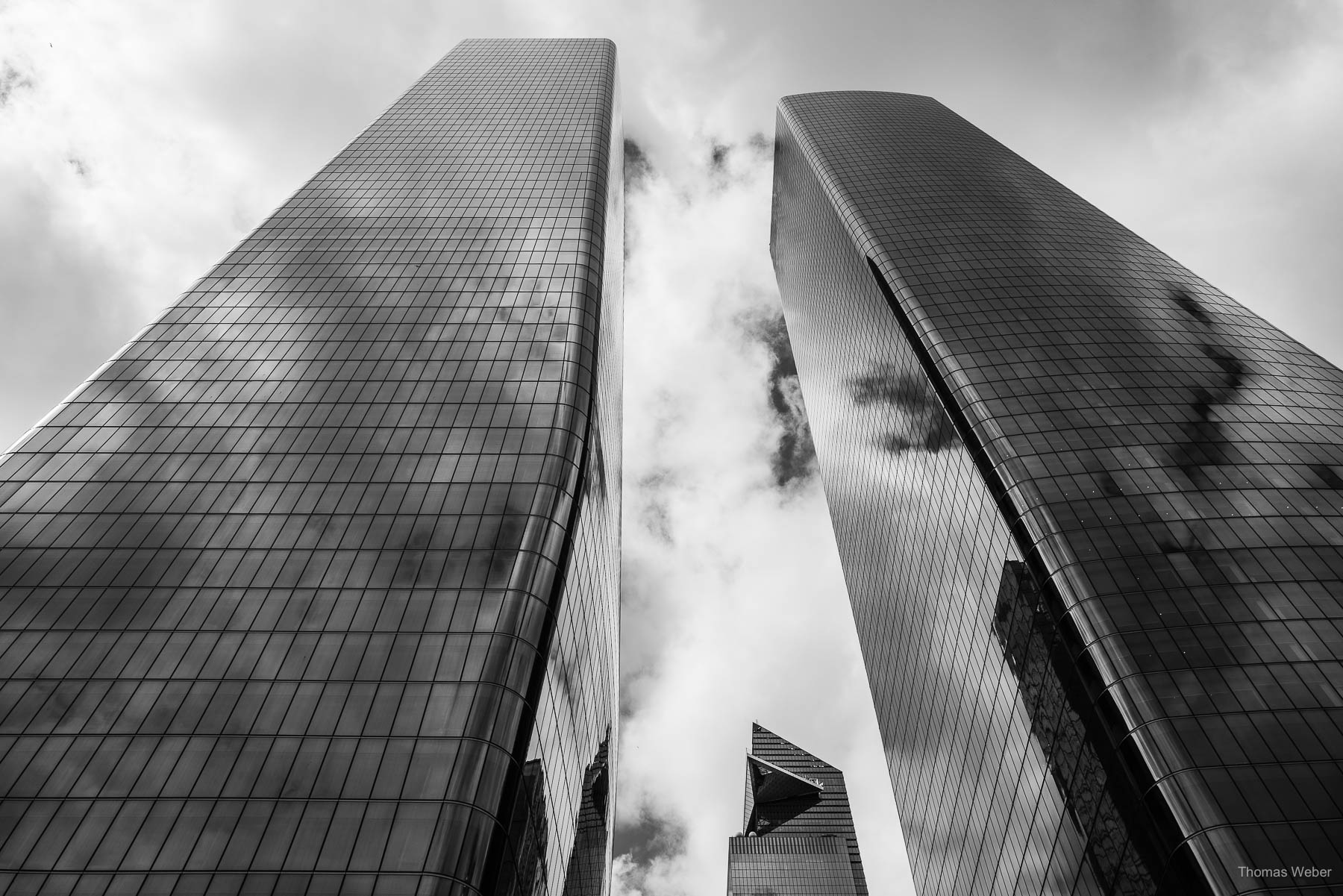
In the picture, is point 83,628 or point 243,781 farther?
point 83,628

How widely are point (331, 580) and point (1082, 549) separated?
1777 inches

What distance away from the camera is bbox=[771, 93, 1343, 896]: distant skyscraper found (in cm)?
3553

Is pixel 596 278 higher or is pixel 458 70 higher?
pixel 458 70

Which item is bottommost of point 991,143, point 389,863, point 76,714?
point 389,863

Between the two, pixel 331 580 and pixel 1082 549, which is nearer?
pixel 331 580

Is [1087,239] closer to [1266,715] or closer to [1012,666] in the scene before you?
[1012,666]

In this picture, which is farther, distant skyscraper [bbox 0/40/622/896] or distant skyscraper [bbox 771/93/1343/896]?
distant skyscraper [bbox 771/93/1343/896]

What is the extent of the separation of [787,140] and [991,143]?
39097mm

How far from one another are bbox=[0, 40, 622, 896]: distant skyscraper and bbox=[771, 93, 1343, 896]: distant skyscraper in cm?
3014

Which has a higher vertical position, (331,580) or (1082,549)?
(1082,549)

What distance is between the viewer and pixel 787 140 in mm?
140000

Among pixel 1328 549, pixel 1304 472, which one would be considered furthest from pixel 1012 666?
pixel 1304 472

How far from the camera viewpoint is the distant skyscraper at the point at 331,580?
2995 cm

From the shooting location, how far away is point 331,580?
40.1 meters
